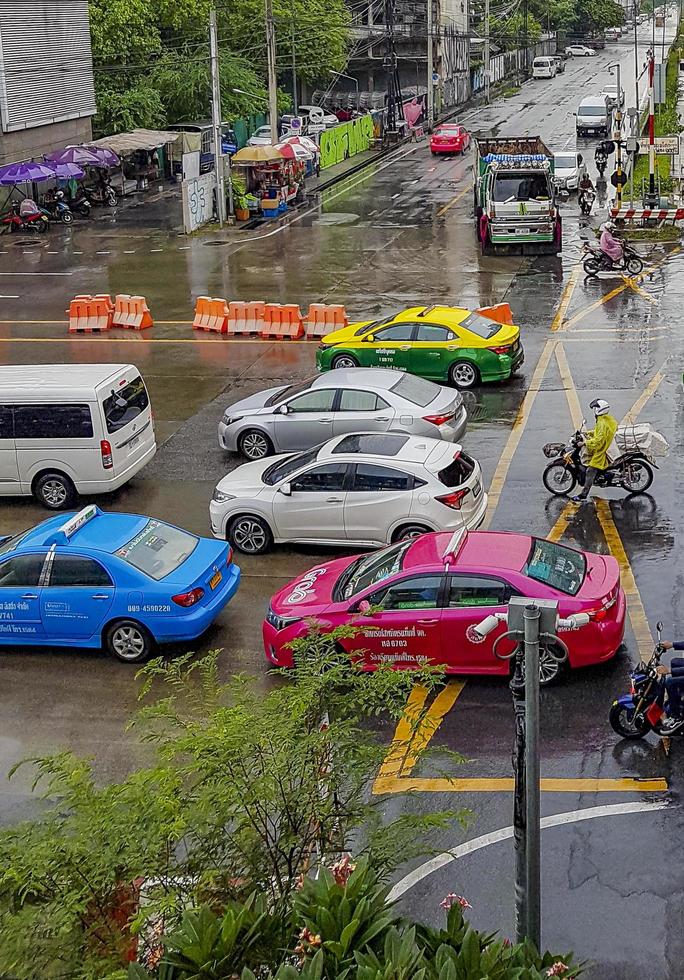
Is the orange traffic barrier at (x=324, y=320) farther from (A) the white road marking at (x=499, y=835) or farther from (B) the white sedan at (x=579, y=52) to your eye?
(B) the white sedan at (x=579, y=52)

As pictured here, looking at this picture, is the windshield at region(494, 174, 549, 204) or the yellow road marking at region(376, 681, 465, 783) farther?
the windshield at region(494, 174, 549, 204)

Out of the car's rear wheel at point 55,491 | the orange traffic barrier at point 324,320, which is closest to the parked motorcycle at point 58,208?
the orange traffic barrier at point 324,320

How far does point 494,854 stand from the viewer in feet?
33.6

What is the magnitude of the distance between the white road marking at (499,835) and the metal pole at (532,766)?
1.82 m

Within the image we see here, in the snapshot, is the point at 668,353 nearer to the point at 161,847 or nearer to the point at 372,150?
the point at 161,847

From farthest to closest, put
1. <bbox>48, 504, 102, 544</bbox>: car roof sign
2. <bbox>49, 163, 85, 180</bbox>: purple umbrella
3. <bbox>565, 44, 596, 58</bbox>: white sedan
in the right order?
1. <bbox>565, 44, 596, 58</bbox>: white sedan
2. <bbox>49, 163, 85, 180</bbox>: purple umbrella
3. <bbox>48, 504, 102, 544</bbox>: car roof sign

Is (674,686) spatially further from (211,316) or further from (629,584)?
(211,316)

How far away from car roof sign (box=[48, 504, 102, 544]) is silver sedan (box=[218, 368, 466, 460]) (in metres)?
5.14

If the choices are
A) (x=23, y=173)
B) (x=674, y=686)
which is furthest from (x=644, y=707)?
(x=23, y=173)

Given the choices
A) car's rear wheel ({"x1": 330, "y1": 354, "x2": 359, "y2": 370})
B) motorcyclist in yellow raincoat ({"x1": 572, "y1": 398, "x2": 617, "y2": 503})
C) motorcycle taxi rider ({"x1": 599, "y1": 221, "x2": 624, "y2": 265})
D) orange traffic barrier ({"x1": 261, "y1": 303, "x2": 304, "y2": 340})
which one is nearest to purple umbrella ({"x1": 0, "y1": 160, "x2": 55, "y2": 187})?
orange traffic barrier ({"x1": 261, "y1": 303, "x2": 304, "y2": 340})

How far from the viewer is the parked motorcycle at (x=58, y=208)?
46.2m

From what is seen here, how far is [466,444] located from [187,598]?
788 cm

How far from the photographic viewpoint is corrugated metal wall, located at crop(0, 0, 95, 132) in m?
46.5

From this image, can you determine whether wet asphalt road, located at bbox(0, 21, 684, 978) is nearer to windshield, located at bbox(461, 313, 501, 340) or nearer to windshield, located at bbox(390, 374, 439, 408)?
windshield, located at bbox(461, 313, 501, 340)
